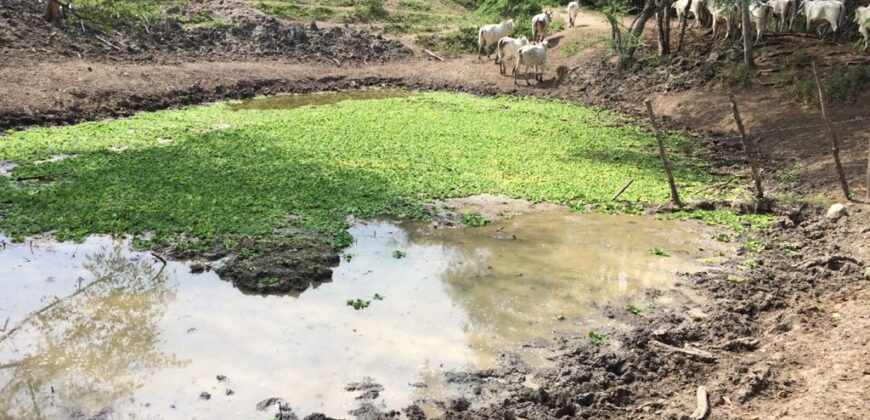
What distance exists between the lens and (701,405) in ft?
19.9

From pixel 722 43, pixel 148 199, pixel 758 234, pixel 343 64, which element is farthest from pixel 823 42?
pixel 148 199

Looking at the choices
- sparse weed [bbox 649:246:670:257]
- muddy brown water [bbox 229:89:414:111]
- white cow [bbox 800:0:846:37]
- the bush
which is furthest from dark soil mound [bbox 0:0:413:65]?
sparse weed [bbox 649:246:670:257]

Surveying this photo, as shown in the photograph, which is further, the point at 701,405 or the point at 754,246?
the point at 754,246

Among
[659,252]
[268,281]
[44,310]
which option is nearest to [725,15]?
[659,252]

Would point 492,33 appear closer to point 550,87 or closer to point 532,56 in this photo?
point 532,56

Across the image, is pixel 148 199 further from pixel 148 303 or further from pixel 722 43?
pixel 722 43

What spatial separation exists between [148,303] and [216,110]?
10987 millimetres

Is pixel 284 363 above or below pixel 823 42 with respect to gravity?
below

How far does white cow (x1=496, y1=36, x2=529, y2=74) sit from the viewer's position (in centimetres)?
2355

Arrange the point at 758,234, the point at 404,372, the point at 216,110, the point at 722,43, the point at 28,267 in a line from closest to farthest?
the point at 404,372
the point at 28,267
the point at 758,234
the point at 216,110
the point at 722,43

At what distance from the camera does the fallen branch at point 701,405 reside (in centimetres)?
592

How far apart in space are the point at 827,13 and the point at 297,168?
48.5 feet

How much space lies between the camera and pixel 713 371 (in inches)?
270

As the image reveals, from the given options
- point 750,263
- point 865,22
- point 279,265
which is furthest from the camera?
point 865,22
